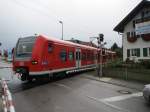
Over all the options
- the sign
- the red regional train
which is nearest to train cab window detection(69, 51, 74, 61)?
the red regional train

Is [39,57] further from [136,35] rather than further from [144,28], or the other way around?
[136,35]

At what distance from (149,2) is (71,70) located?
639 inches

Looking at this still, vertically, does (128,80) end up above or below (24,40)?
below

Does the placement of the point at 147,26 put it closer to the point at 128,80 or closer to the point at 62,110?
the point at 128,80

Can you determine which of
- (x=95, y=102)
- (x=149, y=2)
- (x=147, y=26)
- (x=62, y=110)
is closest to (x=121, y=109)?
(x=95, y=102)

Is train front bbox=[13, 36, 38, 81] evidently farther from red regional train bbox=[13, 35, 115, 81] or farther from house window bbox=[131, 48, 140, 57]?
house window bbox=[131, 48, 140, 57]

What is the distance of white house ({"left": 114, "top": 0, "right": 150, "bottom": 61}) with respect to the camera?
30006mm

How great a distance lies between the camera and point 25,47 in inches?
570

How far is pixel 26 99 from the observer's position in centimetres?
977


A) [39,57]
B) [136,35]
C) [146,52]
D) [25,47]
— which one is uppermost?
[136,35]

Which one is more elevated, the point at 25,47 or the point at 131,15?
the point at 131,15

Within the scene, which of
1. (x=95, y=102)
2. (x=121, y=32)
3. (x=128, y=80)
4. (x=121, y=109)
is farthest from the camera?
(x=121, y=32)

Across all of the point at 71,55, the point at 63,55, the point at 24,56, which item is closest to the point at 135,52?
the point at 71,55

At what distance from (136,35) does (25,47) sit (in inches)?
805
